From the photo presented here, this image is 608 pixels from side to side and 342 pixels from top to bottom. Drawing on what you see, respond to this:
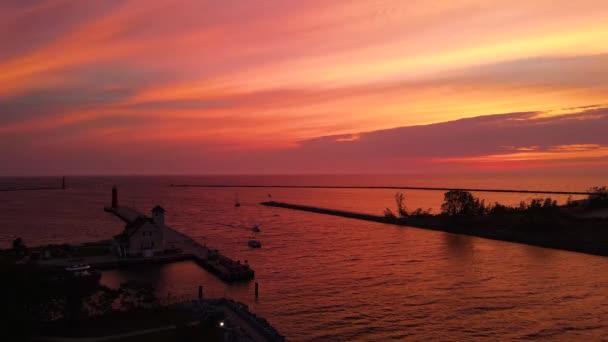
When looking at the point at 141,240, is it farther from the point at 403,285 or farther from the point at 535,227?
the point at 535,227

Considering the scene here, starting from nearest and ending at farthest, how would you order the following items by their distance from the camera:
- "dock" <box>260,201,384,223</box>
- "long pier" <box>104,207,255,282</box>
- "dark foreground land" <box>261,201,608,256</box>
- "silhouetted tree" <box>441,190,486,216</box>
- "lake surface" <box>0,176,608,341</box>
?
1. "lake surface" <box>0,176,608,341</box>
2. "long pier" <box>104,207,255,282</box>
3. "dark foreground land" <box>261,201,608,256</box>
4. "silhouetted tree" <box>441,190,486,216</box>
5. "dock" <box>260,201,384,223</box>

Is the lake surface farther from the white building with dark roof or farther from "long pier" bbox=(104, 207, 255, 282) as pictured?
the white building with dark roof

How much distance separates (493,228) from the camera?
67188 mm

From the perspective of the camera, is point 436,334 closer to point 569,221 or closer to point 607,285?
point 607,285

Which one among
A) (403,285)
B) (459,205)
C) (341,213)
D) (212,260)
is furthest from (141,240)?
(341,213)

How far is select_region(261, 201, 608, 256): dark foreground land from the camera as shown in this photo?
5397cm

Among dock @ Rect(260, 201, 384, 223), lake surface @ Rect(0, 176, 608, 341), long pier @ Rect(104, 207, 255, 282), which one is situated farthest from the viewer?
dock @ Rect(260, 201, 384, 223)

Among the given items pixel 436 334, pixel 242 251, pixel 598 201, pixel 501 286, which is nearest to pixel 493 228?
pixel 598 201

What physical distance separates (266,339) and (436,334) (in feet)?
34.1

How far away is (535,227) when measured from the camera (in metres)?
62.1

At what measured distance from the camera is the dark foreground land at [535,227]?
53969 mm

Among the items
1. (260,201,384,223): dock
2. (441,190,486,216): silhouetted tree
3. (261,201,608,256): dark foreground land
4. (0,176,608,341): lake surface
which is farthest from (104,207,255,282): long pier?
(441,190,486,216): silhouetted tree

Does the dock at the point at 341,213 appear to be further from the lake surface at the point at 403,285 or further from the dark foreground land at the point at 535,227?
the lake surface at the point at 403,285

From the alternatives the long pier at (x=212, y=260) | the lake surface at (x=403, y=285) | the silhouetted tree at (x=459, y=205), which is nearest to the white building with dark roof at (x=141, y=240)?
the long pier at (x=212, y=260)
